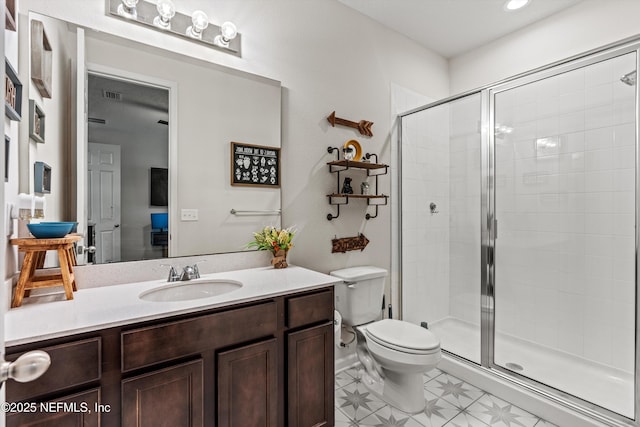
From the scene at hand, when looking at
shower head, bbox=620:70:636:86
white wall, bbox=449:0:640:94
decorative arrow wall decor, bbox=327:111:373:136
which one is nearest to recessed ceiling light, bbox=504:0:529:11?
white wall, bbox=449:0:640:94

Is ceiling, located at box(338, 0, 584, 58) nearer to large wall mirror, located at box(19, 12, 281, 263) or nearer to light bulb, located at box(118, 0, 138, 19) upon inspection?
large wall mirror, located at box(19, 12, 281, 263)

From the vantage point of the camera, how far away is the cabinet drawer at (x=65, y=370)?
0.90 m

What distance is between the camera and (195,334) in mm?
1194

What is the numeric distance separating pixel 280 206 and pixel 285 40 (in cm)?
108

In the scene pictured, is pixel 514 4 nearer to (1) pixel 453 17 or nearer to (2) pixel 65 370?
(1) pixel 453 17

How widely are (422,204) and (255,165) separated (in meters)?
1.51

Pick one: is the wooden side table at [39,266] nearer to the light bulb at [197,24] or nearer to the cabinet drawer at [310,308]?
the cabinet drawer at [310,308]

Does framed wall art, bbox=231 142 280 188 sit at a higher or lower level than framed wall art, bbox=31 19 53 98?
lower

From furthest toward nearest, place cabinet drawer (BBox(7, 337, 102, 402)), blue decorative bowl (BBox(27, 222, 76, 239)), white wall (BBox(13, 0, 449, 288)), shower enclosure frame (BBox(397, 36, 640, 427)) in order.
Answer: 1. white wall (BBox(13, 0, 449, 288))
2. shower enclosure frame (BBox(397, 36, 640, 427))
3. blue decorative bowl (BBox(27, 222, 76, 239))
4. cabinet drawer (BBox(7, 337, 102, 402))

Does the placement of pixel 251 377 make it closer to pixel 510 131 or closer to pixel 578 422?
pixel 578 422

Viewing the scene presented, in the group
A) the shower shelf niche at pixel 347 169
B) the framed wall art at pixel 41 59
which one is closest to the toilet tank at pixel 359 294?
the shower shelf niche at pixel 347 169

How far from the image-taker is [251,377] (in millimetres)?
1331

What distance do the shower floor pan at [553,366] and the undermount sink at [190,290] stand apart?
1806 mm

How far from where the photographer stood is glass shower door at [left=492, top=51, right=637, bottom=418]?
6.50ft
